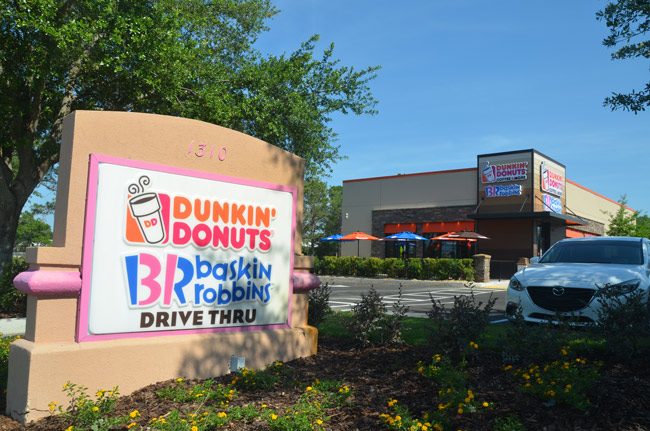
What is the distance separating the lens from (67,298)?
180 inches

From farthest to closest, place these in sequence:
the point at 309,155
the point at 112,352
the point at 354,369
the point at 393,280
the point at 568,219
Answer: the point at 568,219 < the point at 393,280 < the point at 309,155 < the point at 354,369 < the point at 112,352

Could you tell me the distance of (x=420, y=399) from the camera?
4.43 metres

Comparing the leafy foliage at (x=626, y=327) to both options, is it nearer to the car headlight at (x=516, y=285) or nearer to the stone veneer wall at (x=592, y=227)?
the car headlight at (x=516, y=285)

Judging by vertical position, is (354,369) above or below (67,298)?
below

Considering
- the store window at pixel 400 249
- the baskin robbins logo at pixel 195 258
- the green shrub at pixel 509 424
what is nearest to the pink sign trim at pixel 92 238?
the baskin robbins logo at pixel 195 258

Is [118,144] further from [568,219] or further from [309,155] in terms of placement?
[568,219]

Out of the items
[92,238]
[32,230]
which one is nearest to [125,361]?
[92,238]

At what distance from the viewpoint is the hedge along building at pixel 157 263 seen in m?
4.51

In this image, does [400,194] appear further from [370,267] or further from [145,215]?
[145,215]

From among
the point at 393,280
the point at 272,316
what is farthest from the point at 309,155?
the point at 393,280

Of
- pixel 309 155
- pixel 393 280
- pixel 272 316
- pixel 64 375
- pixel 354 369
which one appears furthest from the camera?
pixel 393 280

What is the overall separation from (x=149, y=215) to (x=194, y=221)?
51 centimetres

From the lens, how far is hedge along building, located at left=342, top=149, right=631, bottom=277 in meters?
32.1

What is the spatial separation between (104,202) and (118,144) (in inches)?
22.5
